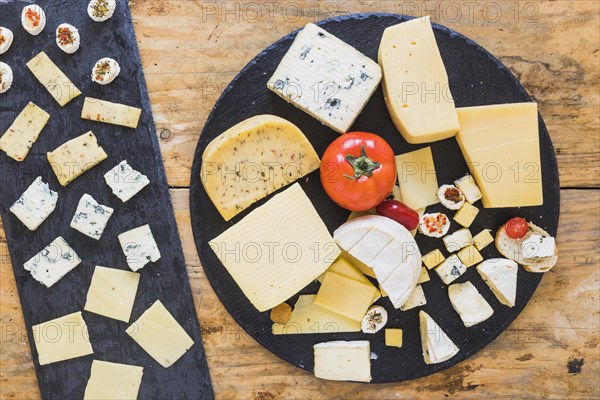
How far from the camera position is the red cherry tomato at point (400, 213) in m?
2.65

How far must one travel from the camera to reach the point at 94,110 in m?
2.73

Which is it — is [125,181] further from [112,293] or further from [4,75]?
[4,75]

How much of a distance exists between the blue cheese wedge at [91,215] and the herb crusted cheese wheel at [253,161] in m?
0.47

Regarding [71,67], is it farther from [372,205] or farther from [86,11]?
[372,205]

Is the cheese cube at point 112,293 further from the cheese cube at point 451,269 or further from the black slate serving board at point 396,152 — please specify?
the cheese cube at point 451,269

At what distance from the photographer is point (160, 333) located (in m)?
2.80

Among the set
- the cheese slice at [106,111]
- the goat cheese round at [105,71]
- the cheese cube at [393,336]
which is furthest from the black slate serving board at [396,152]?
the goat cheese round at [105,71]

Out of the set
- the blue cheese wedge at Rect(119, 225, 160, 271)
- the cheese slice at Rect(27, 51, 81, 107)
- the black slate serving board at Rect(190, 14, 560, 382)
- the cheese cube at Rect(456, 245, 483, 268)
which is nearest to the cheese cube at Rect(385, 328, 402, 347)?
the black slate serving board at Rect(190, 14, 560, 382)

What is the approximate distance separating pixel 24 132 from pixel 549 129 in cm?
230

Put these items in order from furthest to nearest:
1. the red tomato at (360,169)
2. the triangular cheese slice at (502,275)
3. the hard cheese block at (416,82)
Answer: the triangular cheese slice at (502,275) < the hard cheese block at (416,82) < the red tomato at (360,169)

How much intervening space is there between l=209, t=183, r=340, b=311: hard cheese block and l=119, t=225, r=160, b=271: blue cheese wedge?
0.97 ft

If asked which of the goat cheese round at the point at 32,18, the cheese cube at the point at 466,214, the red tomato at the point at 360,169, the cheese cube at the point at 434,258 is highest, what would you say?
the goat cheese round at the point at 32,18

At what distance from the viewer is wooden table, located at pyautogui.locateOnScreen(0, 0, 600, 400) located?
2768 mm

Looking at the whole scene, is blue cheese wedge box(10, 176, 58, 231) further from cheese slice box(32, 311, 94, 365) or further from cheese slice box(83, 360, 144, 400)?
cheese slice box(83, 360, 144, 400)
